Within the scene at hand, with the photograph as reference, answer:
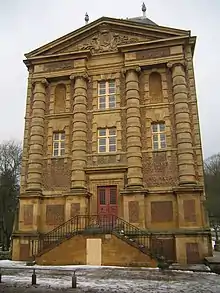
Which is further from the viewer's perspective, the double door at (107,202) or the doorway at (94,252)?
the double door at (107,202)

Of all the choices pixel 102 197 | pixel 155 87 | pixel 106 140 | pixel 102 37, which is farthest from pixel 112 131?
pixel 102 37

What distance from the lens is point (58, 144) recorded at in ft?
76.6

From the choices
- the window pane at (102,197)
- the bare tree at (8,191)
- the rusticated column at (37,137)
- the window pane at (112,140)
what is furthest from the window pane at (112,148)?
the bare tree at (8,191)

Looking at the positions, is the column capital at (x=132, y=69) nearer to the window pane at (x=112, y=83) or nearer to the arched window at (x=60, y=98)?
the window pane at (x=112, y=83)

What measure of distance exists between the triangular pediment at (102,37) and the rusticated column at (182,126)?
312 centimetres

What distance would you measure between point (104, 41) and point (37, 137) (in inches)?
334

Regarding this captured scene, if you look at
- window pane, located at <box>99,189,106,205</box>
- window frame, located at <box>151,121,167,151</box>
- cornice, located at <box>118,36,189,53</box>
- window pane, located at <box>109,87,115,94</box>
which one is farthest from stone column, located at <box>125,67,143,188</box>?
window pane, located at <box>99,189,106,205</box>

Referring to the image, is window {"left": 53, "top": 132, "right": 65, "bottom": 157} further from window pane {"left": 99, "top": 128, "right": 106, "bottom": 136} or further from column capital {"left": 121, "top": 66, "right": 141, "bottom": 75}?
column capital {"left": 121, "top": 66, "right": 141, "bottom": 75}

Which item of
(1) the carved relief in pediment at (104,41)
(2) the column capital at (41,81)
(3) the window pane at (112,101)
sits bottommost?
(3) the window pane at (112,101)

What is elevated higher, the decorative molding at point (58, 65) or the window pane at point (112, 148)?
the decorative molding at point (58, 65)

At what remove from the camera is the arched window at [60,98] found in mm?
24222

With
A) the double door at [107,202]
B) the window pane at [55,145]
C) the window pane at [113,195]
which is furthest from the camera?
the window pane at [55,145]

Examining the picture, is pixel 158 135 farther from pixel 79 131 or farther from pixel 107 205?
pixel 107 205

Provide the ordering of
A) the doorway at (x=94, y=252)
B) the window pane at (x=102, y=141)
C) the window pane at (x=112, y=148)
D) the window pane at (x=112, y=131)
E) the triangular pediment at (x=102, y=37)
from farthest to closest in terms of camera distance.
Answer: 1. the triangular pediment at (x=102, y=37)
2. the window pane at (x=112, y=131)
3. the window pane at (x=102, y=141)
4. the window pane at (x=112, y=148)
5. the doorway at (x=94, y=252)
